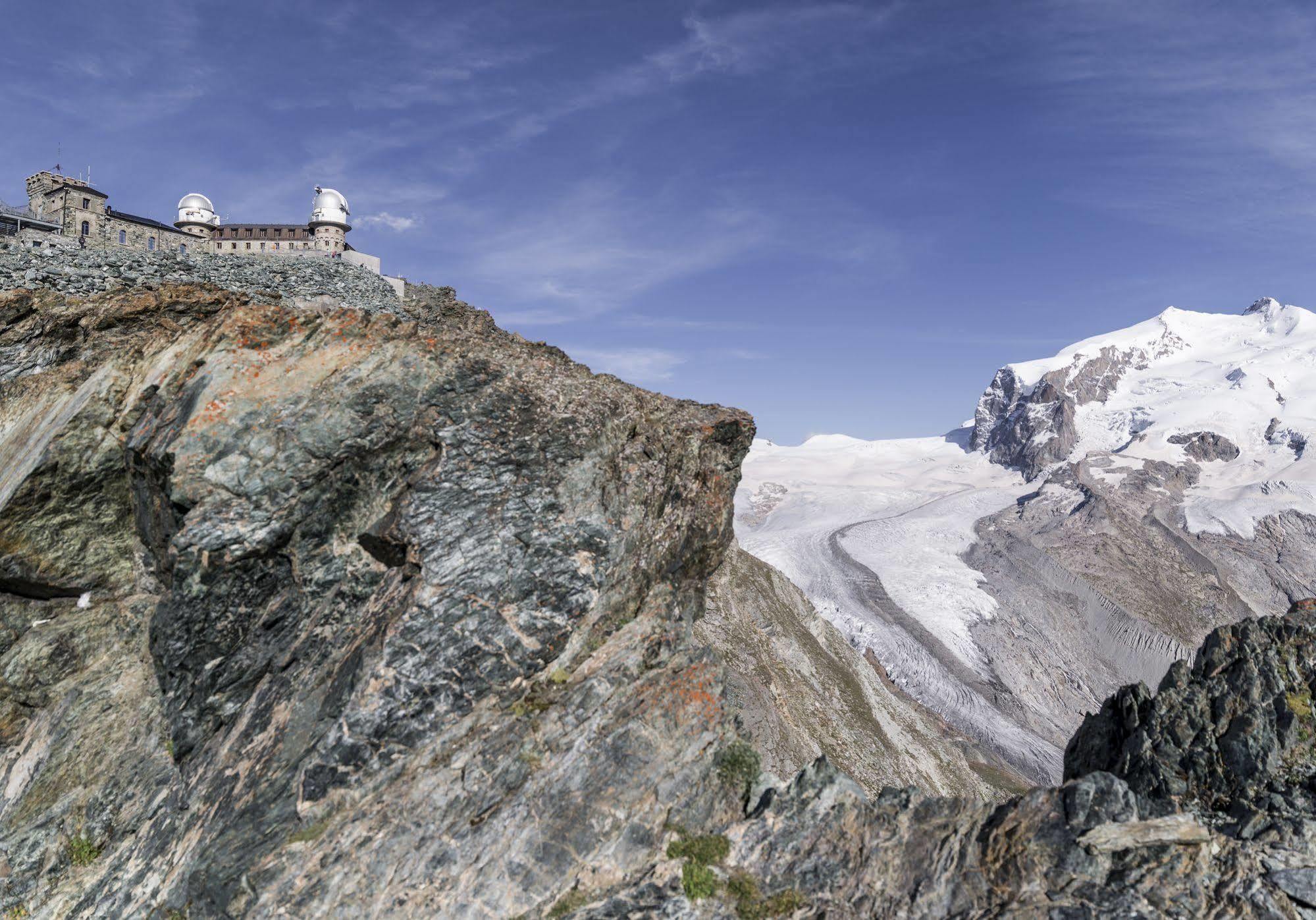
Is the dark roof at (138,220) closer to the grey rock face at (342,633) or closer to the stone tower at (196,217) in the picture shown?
the stone tower at (196,217)

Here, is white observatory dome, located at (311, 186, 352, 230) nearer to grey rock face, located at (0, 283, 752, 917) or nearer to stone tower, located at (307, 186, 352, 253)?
stone tower, located at (307, 186, 352, 253)

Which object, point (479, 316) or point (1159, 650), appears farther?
point (1159, 650)

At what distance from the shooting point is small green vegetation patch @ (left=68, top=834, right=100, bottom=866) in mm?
14633

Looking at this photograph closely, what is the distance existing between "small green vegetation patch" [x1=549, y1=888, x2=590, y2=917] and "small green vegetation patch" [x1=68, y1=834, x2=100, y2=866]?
10.0m

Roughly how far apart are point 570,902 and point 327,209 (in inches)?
3482

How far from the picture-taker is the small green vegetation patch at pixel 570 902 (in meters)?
12.8

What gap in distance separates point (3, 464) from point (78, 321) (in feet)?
19.0

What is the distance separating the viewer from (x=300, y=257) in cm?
6556

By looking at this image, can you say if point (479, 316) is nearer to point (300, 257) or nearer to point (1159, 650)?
point (300, 257)

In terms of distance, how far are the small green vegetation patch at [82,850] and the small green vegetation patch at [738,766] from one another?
43.4ft

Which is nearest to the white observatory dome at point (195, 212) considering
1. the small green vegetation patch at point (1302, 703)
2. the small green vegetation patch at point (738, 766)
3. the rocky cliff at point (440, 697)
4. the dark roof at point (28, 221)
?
the dark roof at point (28, 221)

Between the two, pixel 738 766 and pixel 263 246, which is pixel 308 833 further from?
pixel 263 246

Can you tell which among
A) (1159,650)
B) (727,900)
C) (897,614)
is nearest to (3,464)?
(727,900)

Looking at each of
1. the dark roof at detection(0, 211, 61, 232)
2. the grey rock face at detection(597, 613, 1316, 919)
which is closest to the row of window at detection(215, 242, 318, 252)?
the dark roof at detection(0, 211, 61, 232)
